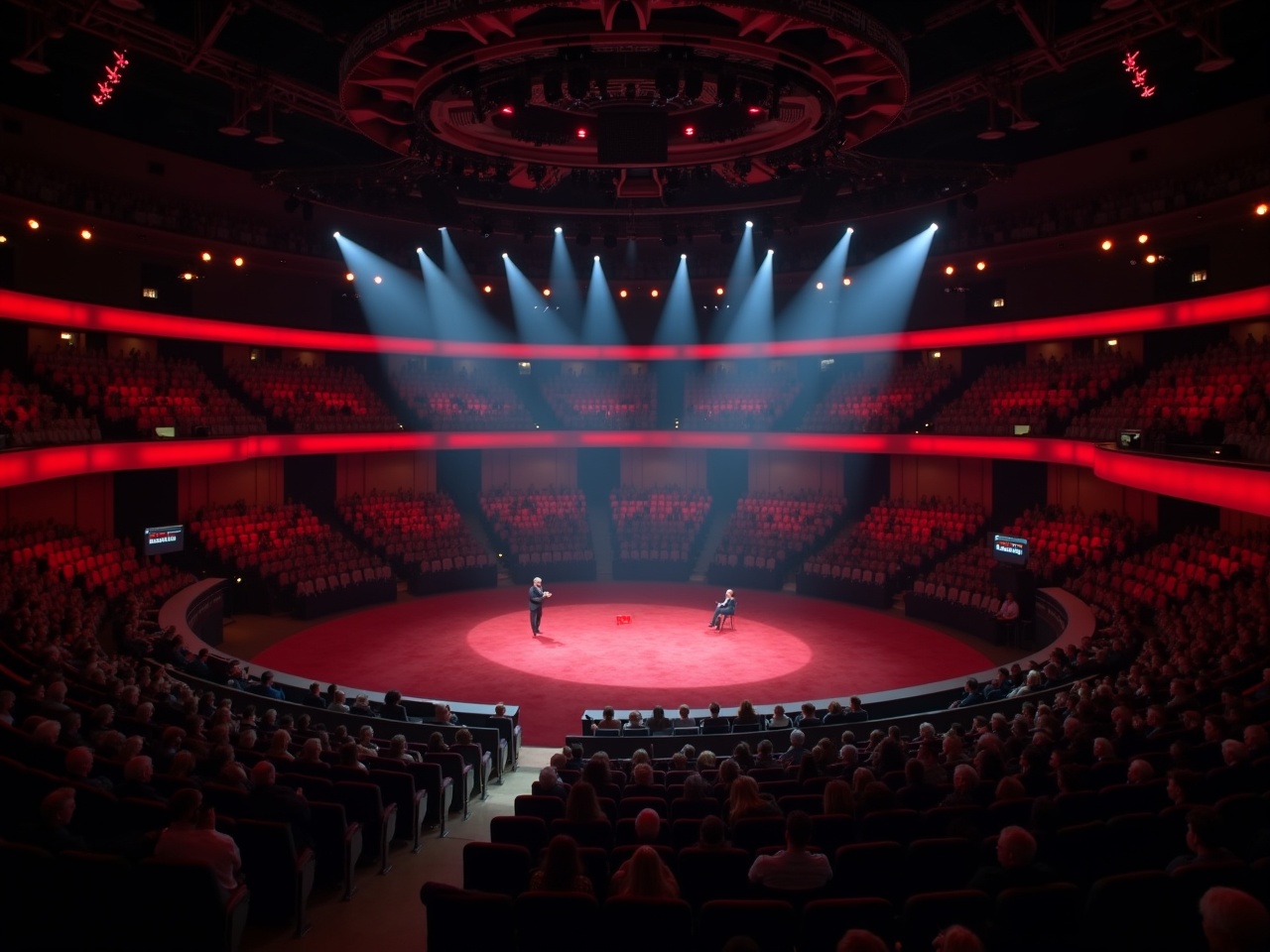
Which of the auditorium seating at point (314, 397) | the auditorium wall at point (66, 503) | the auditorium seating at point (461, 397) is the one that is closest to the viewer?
the auditorium wall at point (66, 503)

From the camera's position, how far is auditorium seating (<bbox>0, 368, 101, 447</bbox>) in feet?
59.0

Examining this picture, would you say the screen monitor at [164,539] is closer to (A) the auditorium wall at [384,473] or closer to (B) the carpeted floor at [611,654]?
(B) the carpeted floor at [611,654]

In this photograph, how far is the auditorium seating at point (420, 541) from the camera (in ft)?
88.6

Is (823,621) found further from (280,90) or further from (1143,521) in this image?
(280,90)

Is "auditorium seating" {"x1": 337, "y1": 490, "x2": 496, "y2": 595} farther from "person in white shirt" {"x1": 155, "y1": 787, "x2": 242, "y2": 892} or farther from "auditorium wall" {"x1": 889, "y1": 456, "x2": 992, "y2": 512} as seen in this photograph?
"person in white shirt" {"x1": 155, "y1": 787, "x2": 242, "y2": 892}

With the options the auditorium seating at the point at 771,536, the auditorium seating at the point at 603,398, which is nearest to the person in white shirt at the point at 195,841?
the auditorium seating at the point at 771,536

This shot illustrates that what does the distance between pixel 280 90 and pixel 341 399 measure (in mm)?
12789

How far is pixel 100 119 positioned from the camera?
24062 millimetres

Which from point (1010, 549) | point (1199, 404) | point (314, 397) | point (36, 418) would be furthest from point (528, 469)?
point (1199, 404)

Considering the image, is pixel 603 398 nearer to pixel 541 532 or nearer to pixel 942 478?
pixel 541 532

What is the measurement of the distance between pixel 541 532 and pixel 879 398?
12174 millimetres

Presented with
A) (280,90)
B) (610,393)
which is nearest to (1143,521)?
(610,393)

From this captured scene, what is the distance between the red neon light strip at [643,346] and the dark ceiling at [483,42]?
4764mm

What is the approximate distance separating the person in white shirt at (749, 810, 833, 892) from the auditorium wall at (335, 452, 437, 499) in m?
26.9
